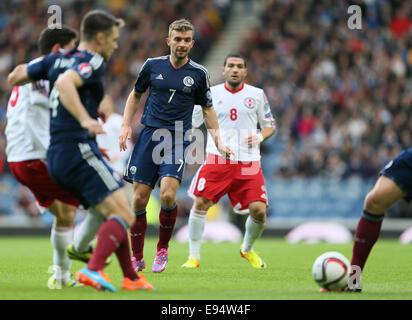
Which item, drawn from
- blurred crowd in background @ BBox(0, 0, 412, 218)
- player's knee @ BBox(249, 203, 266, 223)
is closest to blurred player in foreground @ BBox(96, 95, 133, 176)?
player's knee @ BBox(249, 203, 266, 223)

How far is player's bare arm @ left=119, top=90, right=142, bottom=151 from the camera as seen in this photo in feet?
27.7

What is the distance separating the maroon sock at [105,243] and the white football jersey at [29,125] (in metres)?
1.25

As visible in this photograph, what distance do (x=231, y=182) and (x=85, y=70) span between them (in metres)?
4.36

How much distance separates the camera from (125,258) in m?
Result: 6.36

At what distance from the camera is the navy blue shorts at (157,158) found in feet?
28.4

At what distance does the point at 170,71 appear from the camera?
888cm

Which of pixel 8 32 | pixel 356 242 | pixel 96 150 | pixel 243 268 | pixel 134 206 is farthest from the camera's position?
pixel 8 32

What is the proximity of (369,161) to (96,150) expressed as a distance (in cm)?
1235

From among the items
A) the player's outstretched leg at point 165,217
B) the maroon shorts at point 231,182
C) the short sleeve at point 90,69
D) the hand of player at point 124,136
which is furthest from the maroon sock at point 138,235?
the short sleeve at point 90,69

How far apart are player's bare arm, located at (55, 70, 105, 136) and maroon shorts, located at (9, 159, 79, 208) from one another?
1103 millimetres

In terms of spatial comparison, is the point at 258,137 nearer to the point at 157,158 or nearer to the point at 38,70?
the point at 157,158

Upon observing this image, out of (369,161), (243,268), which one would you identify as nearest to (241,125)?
(243,268)
